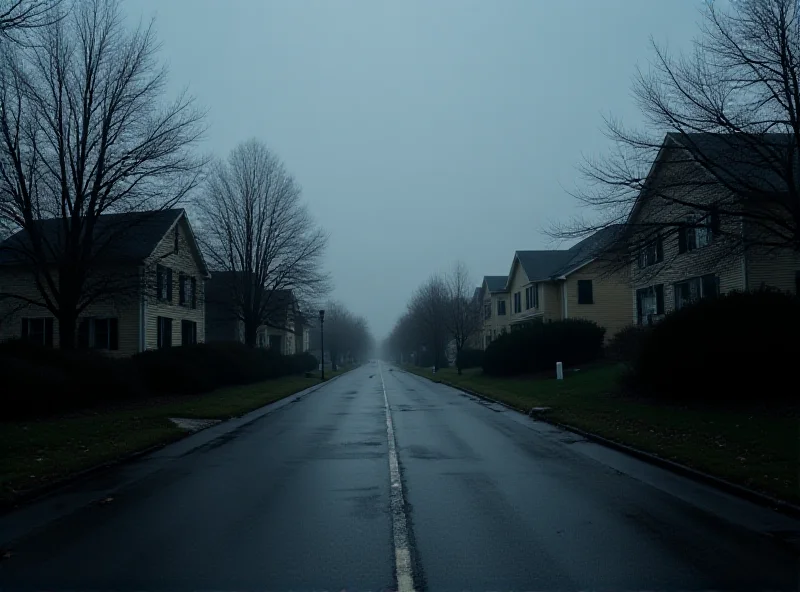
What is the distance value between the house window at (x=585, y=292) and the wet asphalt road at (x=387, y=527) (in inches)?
1352

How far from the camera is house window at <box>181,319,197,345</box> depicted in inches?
1686

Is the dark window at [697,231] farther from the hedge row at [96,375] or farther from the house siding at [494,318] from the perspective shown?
the house siding at [494,318]

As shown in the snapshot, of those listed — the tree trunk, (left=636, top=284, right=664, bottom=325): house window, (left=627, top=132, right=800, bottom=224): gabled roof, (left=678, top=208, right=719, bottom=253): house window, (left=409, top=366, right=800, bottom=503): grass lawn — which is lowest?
(left=409, top=366, right=800, bottom=503): grass lawn

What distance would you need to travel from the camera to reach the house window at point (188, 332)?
42812 mm

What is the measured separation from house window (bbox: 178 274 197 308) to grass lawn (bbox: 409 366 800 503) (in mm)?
22166

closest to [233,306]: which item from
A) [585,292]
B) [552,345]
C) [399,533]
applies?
[552,345]

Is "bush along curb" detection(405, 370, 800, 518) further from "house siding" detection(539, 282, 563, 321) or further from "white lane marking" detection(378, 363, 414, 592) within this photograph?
"house siding" detection(539, 282, 563, 321)

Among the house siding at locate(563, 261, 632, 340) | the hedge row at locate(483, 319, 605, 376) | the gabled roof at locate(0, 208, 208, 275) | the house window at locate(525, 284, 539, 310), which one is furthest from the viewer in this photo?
the house window at locate(525, 284, 539, 310)

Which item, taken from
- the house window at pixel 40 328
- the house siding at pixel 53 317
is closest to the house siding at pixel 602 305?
the house siding at pixel 53 317

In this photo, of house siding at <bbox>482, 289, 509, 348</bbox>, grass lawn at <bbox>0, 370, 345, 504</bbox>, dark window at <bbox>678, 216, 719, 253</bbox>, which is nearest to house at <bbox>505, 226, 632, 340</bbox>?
house siding at <bbox>482, 289, 509, 348</bbox>

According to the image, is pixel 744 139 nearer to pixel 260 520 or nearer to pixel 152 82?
pixel 260 520

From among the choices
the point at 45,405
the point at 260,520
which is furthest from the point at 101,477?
the point at 45,405

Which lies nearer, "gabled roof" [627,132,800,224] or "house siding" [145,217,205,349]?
"gabled roof" [627,132,800,224]

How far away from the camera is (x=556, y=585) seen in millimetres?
5867
